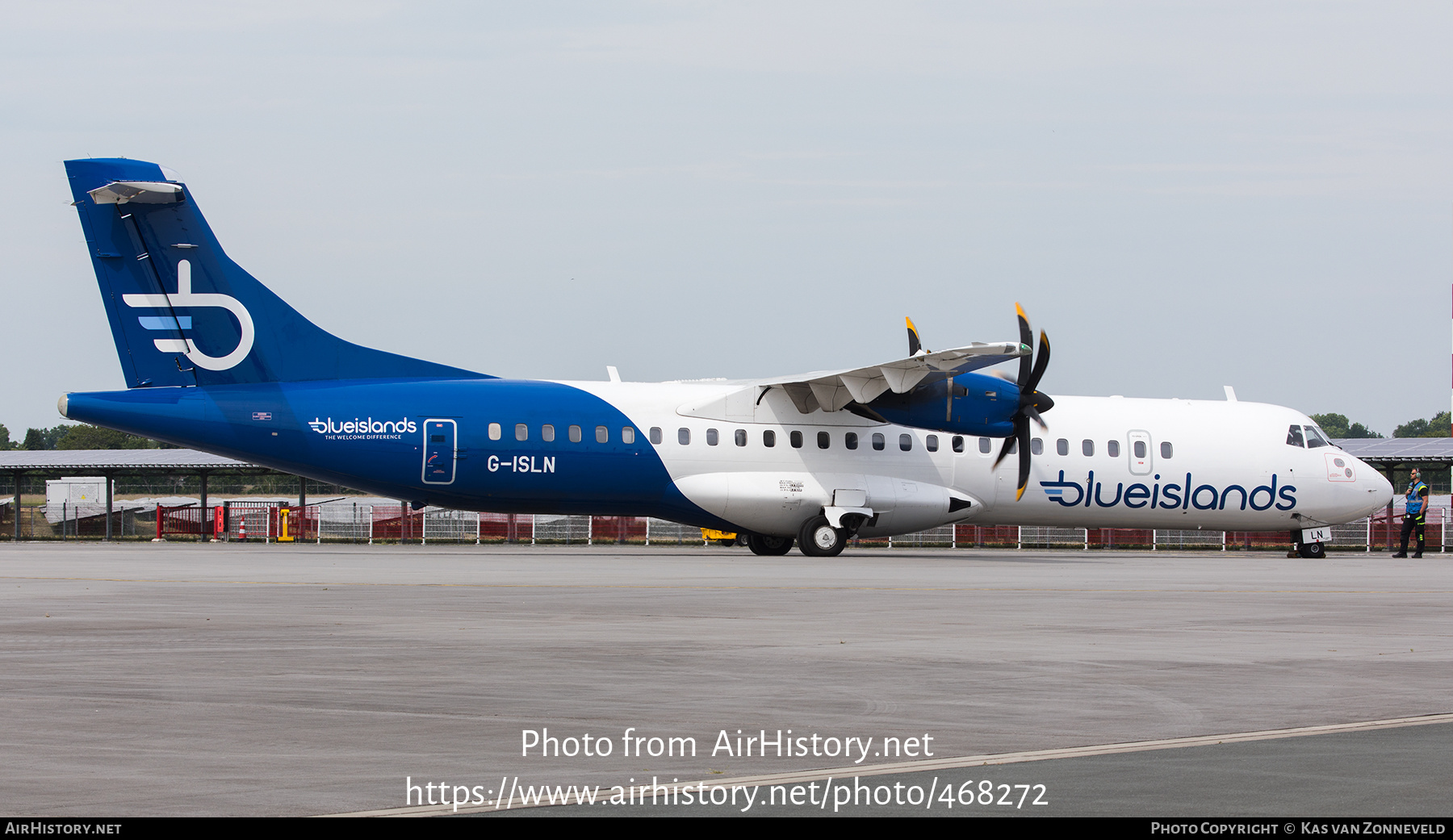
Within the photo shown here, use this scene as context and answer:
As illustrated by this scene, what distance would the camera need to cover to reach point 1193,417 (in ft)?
121

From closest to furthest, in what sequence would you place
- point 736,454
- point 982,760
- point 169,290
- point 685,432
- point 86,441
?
point 982,760 → point 169,290 → point 685,432 → point 736,454 → point 86,441

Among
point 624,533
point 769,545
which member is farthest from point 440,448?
point 624,533

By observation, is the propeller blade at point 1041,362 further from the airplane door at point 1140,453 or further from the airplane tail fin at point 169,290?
the airplane tail fin at point 169,290

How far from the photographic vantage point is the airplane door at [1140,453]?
35.8m

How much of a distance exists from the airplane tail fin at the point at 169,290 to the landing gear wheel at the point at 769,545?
11.8 meters

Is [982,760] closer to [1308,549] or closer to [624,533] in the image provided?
[1308,549]

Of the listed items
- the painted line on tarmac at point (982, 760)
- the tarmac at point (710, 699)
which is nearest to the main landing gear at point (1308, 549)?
the tarmac at point (710, 699)

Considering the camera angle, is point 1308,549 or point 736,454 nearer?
point 736,454

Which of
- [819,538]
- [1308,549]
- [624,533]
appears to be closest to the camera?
[819,538]

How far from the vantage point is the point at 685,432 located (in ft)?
110

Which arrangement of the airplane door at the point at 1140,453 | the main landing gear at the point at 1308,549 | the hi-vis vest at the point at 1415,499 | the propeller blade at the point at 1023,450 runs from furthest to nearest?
the main landing gear at the point at 1308,549 → the hi-vis vest at the point at 1415,499 → the airplane door at the point at 1140,453 → the propeller blade at the point at 1023,450

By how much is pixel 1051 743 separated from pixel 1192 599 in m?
12.4

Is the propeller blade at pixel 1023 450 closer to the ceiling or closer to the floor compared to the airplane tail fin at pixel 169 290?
closer to the floor

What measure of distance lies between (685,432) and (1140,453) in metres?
11.3
